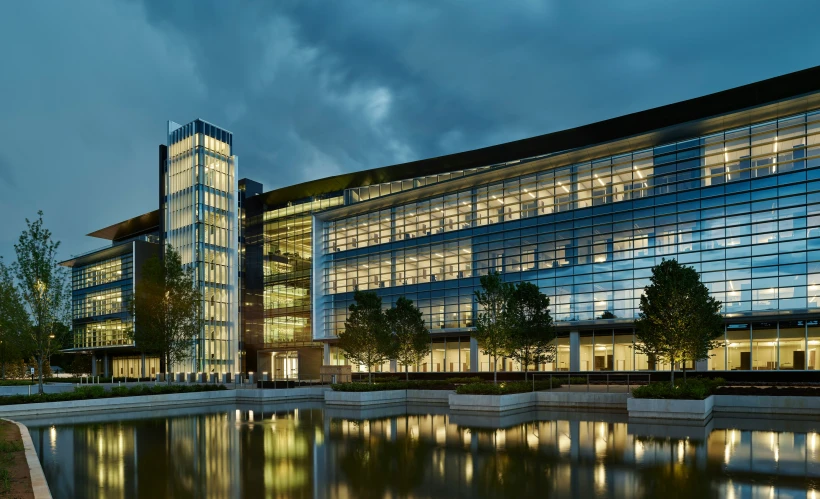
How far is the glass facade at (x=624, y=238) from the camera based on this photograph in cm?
3903

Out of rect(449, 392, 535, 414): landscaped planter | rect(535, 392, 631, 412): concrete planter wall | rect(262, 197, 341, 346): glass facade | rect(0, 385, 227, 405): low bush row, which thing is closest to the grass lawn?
rect(0, 385, 227, 405): low bush row

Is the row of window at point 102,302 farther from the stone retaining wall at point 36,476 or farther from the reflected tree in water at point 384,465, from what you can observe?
the reflected tree in water at point 384,465

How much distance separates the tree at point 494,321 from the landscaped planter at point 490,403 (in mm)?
3277

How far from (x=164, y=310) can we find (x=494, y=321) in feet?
85.9

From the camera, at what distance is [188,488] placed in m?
13.0

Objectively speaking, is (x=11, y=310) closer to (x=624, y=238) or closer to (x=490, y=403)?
(x=490, y=403)

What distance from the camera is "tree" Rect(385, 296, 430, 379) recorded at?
42531 mm

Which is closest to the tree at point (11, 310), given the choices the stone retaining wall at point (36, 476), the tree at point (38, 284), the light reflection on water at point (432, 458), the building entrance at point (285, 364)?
the tree at point (38, 284)

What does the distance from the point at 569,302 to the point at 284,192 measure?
3734cm

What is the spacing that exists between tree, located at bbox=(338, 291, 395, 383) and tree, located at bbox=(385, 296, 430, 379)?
1092 mm

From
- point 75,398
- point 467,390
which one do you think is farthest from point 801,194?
point 75,398

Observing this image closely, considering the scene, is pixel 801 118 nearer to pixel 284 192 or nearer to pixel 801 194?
pixel 801 194

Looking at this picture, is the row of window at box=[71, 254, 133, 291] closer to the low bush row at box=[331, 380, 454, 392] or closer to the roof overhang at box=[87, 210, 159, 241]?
the roof overhang at box=[87, 210, 159, 241]

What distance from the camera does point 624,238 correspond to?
45219 millimetres
